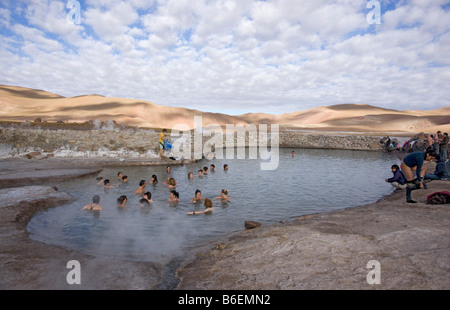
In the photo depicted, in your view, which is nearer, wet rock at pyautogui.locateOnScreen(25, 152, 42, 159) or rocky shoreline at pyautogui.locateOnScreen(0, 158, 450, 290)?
rocky shoreline at pyautogui.locateOnScreen(0, 158, 450, 290)

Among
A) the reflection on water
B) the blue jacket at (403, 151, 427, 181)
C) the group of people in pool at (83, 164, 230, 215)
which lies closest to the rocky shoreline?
the reflection on water

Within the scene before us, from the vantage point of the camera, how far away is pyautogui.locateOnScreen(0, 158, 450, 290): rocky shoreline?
14.0 feet

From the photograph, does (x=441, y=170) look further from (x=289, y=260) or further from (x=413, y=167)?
(x=289, y=260)

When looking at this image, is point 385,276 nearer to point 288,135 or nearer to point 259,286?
point 259,286

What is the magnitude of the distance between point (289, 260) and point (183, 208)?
618 cm

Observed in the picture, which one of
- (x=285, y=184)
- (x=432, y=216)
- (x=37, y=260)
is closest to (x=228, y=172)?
(x=285, y=184)

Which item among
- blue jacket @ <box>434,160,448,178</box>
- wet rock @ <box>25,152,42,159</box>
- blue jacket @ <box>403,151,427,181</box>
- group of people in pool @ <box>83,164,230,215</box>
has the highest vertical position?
wet rock @ <box>25,152,42,159</box>

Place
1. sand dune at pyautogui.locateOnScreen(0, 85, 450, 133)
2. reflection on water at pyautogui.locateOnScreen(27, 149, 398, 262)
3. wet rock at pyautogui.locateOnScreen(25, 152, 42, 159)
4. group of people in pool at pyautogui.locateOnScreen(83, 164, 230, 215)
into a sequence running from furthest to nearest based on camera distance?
sand dune at pyautogui.locateOnScreen(0, 85, 450, 133), wet rock at pyautogui.locateOnScreen(25, 152, 42, 159), group of people in pool at pyautogui.locateOnScreen(83, 164, 230, 215), reflection on water at pyautogui.locateOnScreen(27, 149, 398, 262)

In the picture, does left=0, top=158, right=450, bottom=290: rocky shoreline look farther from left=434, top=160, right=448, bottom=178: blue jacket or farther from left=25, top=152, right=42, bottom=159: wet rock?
left=25, top=152, right=42, bottom=159: wet rock

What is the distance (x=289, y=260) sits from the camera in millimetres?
5055

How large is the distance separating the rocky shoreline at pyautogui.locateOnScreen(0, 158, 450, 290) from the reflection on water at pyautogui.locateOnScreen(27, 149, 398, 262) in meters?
0.81

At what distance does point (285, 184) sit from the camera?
48.0 feet
